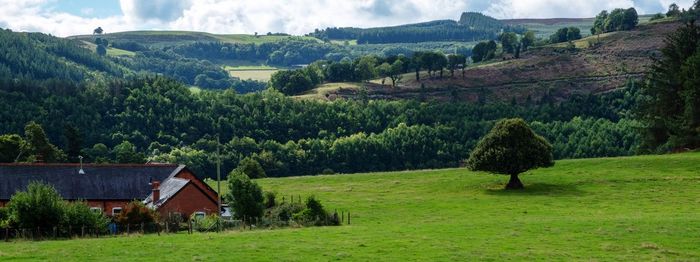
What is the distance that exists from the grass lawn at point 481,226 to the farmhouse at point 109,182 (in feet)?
33.5

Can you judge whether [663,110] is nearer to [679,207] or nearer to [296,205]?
[679,207]

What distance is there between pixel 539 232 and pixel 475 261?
10430mm

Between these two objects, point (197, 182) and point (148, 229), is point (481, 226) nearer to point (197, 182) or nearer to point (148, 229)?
point (148, 229)

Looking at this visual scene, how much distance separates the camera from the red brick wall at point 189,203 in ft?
240

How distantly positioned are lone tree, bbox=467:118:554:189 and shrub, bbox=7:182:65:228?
38.5m

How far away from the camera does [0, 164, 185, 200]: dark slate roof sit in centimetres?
7856

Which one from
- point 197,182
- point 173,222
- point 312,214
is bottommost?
point 173,222

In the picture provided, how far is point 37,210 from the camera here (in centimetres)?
5434

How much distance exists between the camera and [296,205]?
6581cm

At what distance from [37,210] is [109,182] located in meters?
26.4

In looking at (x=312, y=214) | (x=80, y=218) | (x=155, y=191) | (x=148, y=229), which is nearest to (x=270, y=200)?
(x=155, y=191)

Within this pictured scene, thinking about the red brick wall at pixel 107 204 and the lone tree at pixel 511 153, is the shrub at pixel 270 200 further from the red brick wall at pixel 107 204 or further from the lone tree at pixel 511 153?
the lone tree at pixel 511 153

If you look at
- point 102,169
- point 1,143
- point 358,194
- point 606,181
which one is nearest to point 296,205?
point 358,194

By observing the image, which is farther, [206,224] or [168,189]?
[168,189]
